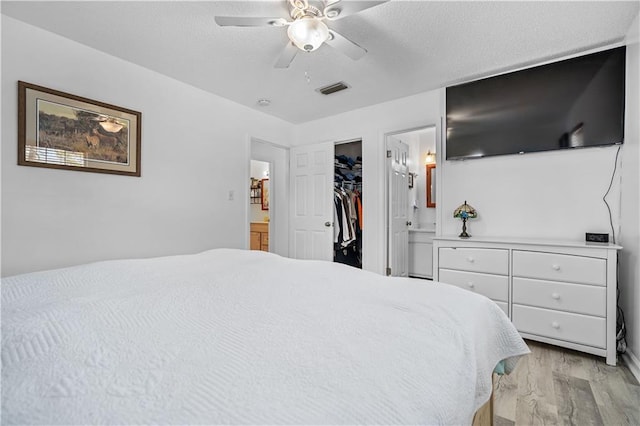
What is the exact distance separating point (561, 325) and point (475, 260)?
72 cm

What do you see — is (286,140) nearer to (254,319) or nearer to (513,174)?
(513,174)

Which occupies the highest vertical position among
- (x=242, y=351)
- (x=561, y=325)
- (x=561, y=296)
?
(x=242, y=351)

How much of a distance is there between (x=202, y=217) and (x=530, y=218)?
3130 millimetres

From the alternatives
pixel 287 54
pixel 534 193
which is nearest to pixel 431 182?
pixel 534 193

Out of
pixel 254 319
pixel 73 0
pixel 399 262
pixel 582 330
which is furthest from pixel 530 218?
pixel 73 0

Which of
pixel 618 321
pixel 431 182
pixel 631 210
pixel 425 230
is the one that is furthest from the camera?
pixel 431 182

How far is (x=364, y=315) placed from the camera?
890 millimetres

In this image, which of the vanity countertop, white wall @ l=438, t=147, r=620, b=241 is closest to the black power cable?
white wall @ l=438, t=147, r=620, b=241

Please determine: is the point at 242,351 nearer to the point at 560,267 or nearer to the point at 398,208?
the point at 560,267

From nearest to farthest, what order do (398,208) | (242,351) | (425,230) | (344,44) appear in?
(242,351), (344,44), (398,208), (425,230)

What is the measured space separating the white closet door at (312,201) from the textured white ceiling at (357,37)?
3.61 feet

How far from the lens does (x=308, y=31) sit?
5.50 ft

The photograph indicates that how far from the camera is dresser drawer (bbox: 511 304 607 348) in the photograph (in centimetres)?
209

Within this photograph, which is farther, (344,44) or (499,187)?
(499,187)
